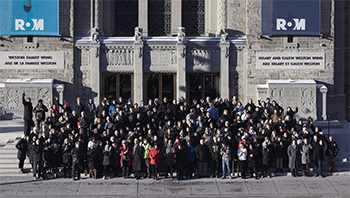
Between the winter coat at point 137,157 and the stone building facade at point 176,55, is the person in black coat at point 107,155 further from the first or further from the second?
the stone building facade at point 176,55

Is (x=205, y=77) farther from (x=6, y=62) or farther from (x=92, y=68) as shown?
(x=6, y=62)

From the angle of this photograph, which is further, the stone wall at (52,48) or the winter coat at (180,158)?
the stone wall at (52,48)

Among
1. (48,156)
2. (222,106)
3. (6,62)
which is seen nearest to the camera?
(48,156)

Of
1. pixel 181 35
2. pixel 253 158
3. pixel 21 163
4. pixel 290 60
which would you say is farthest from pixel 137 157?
pixel 290 60

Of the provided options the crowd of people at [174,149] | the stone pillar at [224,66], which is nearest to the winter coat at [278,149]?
the crowd of people at [174,149]

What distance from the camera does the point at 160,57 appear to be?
100 ft

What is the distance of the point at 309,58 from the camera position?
1198 inches

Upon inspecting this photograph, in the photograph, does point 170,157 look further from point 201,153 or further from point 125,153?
point 125,153

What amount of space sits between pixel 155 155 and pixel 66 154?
328 cm

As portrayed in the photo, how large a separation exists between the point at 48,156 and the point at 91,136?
5.92 ft

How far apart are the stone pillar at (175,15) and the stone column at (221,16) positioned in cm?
211

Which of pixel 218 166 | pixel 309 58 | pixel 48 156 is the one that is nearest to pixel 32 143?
pixel 48 156

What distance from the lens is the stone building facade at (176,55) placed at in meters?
30.4

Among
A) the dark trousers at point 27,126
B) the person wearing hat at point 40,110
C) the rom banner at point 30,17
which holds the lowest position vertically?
the dark trousers at point 27,126
